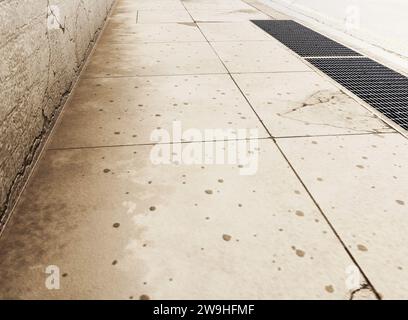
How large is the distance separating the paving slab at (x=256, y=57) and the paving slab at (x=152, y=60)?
151 millimetres

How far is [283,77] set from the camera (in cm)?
355

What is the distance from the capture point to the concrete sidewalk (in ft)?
4.77

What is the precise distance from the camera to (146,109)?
112 inches

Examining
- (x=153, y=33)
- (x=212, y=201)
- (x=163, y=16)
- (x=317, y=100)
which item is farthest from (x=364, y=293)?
(x=163, y=16)

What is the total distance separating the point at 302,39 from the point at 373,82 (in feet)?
5.80

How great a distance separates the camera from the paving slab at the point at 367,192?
5.08ft

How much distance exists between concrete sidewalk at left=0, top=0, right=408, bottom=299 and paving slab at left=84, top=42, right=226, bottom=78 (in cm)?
23

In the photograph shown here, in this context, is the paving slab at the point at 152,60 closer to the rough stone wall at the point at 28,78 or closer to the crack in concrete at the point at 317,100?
the rough stone wall at the point at 28,78

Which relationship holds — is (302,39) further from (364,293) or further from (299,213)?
(364,293)

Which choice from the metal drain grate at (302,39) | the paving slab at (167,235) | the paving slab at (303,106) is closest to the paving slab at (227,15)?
the metal drain grate at (302,39)

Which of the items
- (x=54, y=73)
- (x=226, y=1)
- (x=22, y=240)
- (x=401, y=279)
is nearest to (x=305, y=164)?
(x=401, y=279)

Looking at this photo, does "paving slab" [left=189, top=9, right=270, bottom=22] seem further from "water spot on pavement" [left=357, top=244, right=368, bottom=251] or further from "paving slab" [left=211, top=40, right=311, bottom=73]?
"water spot on pavement" [left=357, top=244, right=368, bottom=251]

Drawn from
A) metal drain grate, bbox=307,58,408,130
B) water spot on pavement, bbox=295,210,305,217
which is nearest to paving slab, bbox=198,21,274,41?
metal drain grate, bbox=307,58,408,130

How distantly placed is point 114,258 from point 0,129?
2.78ft
